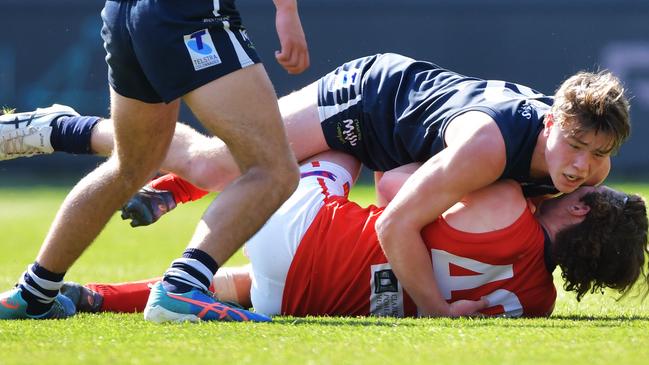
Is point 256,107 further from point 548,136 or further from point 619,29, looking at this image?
point 619,29

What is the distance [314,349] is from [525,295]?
4.56 feet

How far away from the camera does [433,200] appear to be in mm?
4262

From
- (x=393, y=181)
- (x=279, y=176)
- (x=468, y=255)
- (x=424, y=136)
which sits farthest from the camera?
(x=393, y=181)

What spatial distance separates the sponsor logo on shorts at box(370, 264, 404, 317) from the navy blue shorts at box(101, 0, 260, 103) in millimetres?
1087

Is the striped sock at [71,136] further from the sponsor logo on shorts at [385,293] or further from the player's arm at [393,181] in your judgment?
the sponsor logo on shorts at [385,293]

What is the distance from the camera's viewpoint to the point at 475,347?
3.43 metres

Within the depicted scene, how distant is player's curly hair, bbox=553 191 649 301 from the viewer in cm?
449

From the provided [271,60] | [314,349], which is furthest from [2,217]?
[314,349]

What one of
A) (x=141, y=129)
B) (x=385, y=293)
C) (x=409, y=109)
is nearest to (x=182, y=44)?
(x=141, y=129)

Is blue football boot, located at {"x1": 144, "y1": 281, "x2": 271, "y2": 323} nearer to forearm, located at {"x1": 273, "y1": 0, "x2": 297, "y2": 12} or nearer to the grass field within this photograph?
the grass field

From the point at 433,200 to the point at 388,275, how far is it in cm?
41

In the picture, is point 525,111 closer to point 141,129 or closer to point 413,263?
point 413,263

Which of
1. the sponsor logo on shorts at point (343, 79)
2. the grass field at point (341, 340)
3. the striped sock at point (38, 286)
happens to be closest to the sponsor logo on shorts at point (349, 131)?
the sponsor logo on shorts at point (343, 79)

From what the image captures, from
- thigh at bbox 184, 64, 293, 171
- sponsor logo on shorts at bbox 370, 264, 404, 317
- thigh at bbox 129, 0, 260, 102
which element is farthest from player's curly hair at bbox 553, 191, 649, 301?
thigh at bbox 129, 0, 260, 102
